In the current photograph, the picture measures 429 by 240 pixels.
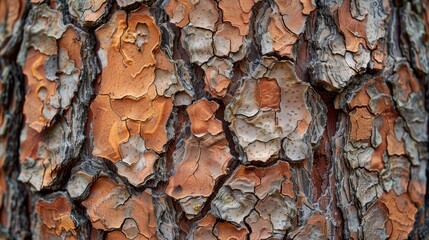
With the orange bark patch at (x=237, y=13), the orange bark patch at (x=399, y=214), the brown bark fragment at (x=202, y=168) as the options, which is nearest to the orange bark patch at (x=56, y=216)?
the brown bark fragment at (x=202, y=168)

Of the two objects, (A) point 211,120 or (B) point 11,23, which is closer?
(A) point 211,120

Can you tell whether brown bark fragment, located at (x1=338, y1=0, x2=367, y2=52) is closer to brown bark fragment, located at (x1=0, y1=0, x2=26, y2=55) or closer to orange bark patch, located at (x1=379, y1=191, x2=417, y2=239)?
orange bark patch, located at (x1=379, y1=191, x2=417, y2=239)

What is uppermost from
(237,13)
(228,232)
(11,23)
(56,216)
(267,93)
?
(237,13)

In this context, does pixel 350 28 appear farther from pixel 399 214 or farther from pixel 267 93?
pixel 399 214

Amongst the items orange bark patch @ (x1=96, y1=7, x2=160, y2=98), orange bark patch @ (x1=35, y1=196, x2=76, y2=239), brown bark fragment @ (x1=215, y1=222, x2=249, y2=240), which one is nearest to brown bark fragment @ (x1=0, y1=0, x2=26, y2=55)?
orange bark patch @ (x1=96, y1=7, x2=160, y2=98)

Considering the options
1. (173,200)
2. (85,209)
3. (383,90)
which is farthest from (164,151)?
(383,90)

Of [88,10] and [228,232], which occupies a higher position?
[88,10]

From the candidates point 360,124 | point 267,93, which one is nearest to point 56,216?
point 267,93
